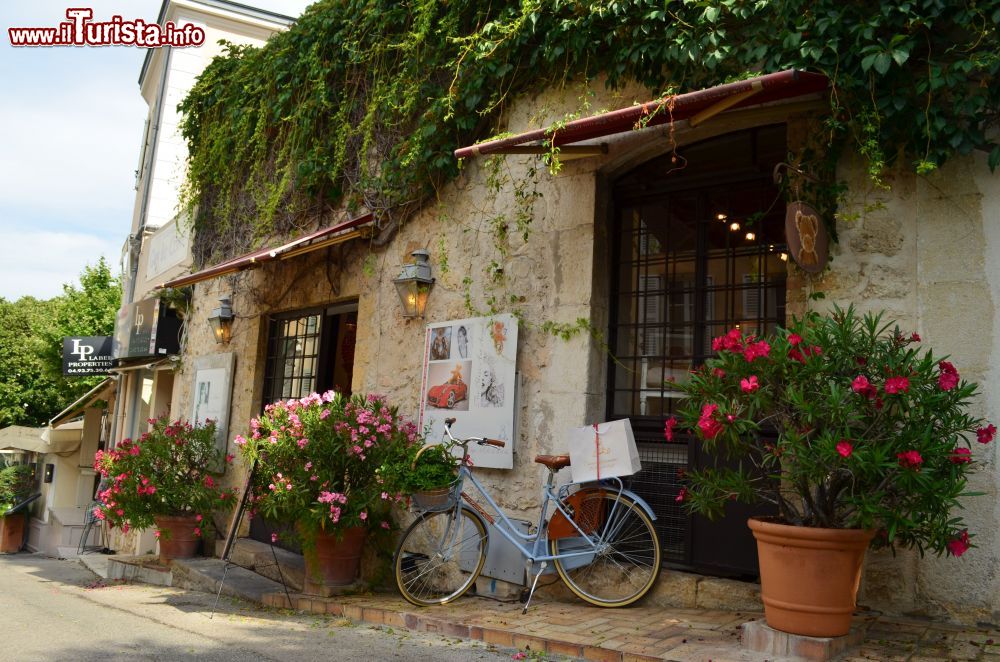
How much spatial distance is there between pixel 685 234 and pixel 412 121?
2.78 m

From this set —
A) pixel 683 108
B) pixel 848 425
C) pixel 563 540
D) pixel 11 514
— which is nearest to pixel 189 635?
pixel 563 540

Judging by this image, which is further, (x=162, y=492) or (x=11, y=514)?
(x=11, y=514)

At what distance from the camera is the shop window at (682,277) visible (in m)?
5.01

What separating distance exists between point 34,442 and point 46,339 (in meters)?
3.58

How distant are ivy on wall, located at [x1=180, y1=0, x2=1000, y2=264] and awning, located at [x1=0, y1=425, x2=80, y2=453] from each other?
9.49 metres

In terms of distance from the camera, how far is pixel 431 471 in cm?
498

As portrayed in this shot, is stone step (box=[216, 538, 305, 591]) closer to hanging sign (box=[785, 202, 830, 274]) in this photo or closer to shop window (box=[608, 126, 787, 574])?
shop window (box=[608, 126, 787, 574])

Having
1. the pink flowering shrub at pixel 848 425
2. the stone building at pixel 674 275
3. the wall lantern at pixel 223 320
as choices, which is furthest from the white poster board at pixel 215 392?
the pink flowering shrub at pixel 848 425

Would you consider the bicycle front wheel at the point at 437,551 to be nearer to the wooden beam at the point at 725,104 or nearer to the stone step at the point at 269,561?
the stone step at the point at 269,561

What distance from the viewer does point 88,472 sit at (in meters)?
18.6

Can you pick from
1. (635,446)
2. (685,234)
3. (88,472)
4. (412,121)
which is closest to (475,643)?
(635,446)

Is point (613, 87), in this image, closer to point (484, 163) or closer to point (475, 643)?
point (484, 163)

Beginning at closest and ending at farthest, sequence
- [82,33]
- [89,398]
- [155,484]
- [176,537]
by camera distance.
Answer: [155,484] < [176,537] < [82,33] < [89,398]

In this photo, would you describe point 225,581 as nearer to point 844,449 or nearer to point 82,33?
point 844,449
